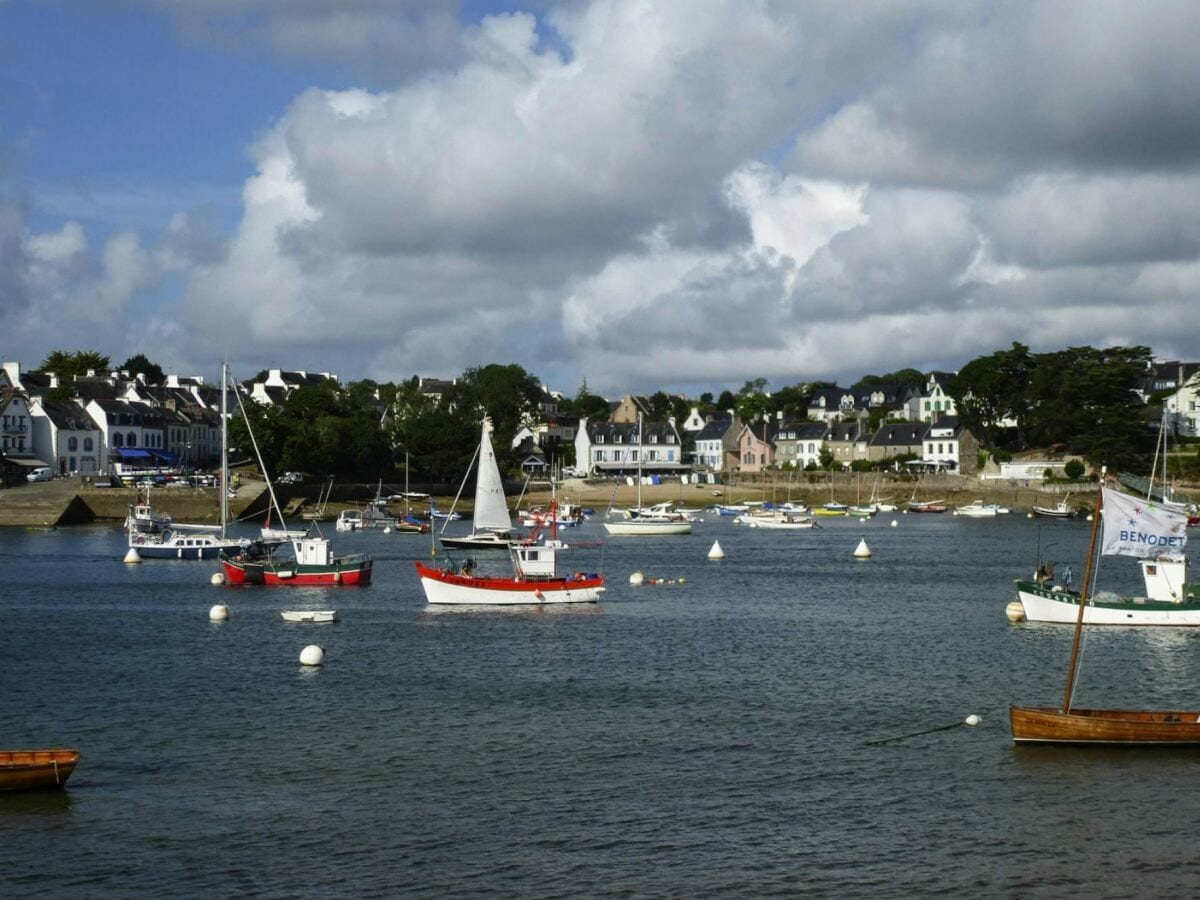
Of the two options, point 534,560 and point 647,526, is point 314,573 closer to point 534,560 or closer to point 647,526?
point 534,560

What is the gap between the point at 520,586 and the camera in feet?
201

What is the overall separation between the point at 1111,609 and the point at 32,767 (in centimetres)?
3933

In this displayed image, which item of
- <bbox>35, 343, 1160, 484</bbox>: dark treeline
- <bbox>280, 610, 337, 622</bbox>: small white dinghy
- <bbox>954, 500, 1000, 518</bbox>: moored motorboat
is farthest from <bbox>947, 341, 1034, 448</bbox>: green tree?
<bbox>280, 610, 337, 622</bbox>: small white dinghy

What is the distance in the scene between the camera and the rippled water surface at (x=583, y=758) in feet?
82.4

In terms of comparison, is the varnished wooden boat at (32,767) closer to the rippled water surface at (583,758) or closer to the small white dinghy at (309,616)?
the rippled water surface at (583,758)

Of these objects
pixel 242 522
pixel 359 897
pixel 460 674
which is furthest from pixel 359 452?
pixel 359 897

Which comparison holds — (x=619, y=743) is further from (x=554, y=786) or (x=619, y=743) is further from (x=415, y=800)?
(x=415, y=800)

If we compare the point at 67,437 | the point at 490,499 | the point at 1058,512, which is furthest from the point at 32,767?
the point at 67,437

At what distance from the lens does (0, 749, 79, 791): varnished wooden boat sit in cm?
2859

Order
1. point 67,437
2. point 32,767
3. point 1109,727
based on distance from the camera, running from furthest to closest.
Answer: point 67,437, point 1109,727, point 32,767

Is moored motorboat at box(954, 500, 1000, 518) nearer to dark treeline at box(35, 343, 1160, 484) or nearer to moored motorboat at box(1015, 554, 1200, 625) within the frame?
dark treeline at box(35, 343, 1160, 484)

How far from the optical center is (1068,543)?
370 ft

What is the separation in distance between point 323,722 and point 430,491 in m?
130

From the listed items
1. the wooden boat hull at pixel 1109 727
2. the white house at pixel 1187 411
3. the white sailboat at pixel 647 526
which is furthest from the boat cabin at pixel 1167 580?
the white house at pixel 1187 411
